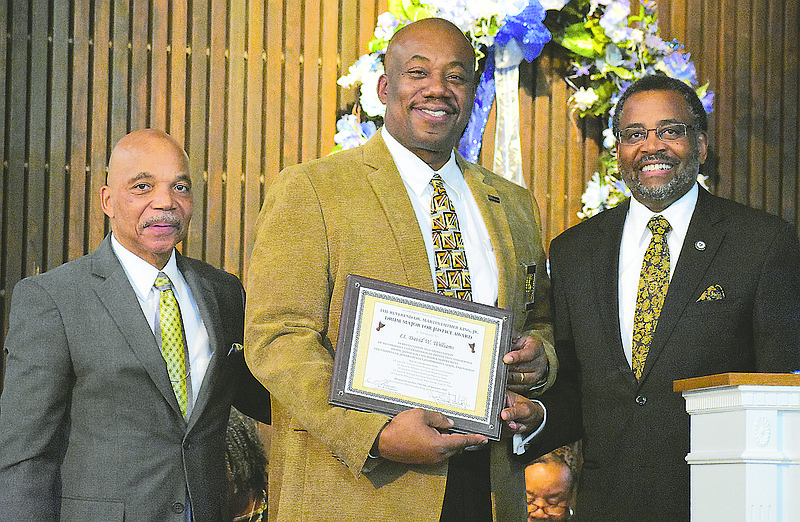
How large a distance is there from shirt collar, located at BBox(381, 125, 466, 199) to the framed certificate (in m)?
0.38

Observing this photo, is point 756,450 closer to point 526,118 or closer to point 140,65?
point 526,118

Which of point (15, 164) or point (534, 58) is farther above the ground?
point (534, 58)

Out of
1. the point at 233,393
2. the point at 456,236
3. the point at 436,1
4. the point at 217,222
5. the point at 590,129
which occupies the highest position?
the point at 436,1

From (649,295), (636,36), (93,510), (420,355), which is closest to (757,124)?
(636,36)

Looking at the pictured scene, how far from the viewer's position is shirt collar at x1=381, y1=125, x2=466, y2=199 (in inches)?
91.0

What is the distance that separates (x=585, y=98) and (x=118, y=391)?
2435mm

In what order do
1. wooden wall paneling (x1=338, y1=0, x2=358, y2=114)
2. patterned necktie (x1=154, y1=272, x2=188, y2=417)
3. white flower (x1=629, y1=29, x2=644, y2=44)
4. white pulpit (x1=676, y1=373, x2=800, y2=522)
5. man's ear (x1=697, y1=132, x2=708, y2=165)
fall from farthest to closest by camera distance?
1. wooden wall paneling (x1=338, y1=0, x2=358, y2=114)
2. white flower (x1=629, y1=29, x2=644, y2=44)
3. man's ear (x1=697, y1=132, x2=708, y2=165)
4. patterned necktie (x1=154, y1=272, x2=188, y2=417)
5. white pulpit (x1=676, y1=373, x2=800, y2=522)

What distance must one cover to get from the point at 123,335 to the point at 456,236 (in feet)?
2.63

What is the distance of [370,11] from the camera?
4.23 meters

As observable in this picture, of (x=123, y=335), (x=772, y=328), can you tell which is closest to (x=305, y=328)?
(x=123, y=335)

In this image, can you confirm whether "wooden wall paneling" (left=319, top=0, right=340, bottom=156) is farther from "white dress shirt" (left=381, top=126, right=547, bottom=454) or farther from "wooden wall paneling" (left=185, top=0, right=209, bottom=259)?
"white dress shirt" (left=381, top=126, right=547, bottom=454)

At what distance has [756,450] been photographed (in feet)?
5.48

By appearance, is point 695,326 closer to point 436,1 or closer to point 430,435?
point 430,435

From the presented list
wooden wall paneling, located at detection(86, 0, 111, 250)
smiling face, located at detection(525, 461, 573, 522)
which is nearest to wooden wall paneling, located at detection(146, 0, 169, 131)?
wooden wall paneling, located at detection(86, 0, 111, 250)
